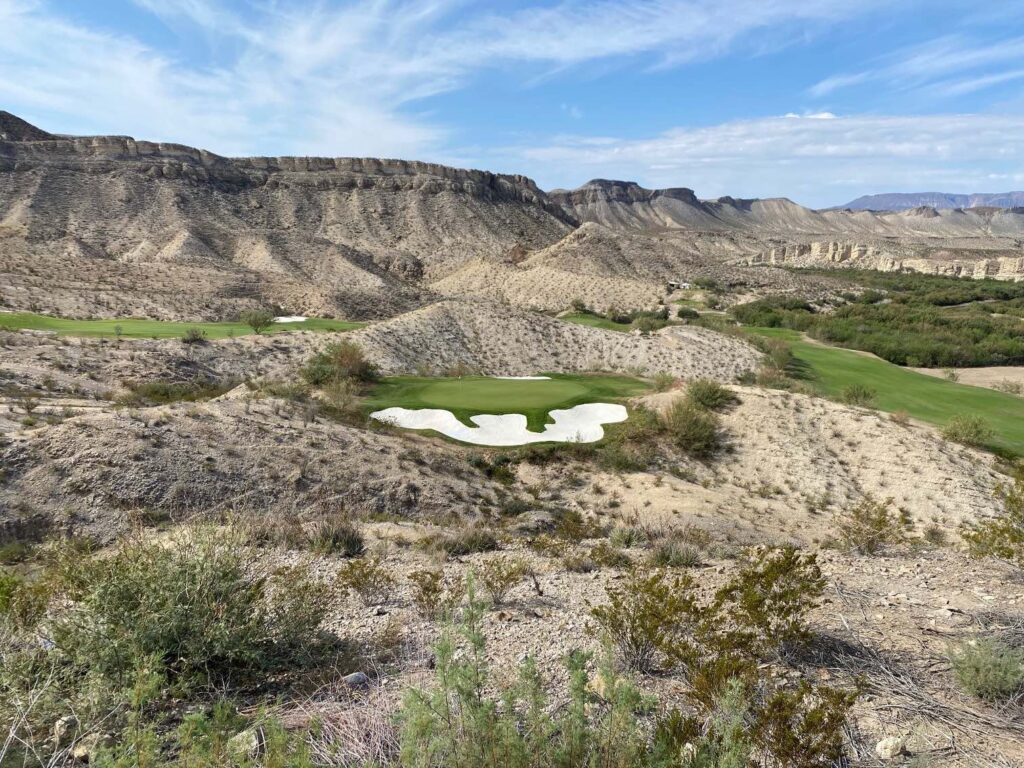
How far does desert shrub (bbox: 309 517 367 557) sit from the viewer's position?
27.5ft

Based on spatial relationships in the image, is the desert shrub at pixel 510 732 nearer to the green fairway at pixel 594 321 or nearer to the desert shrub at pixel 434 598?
the desert shrub at pixel 434 598

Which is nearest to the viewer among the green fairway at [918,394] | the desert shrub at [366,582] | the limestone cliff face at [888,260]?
the desert shrub at [366,582]

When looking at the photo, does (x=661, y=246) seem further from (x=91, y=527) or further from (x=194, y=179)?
(x=91, y=527)

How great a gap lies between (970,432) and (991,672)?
661 inches

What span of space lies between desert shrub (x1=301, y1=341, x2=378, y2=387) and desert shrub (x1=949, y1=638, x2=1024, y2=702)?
1729 cm

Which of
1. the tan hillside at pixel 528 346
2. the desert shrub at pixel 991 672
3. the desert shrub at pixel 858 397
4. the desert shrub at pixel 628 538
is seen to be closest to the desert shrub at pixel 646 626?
the desert shrub at pixel 991 672

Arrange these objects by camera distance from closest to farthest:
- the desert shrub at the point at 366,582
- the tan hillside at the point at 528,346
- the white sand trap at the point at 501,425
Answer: the desert shrub at the point at 366,582, the white sand trap at the point at 501,425, the tan hillside at the point at 528,346

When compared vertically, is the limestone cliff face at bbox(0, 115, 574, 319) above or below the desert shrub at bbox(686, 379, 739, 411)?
above

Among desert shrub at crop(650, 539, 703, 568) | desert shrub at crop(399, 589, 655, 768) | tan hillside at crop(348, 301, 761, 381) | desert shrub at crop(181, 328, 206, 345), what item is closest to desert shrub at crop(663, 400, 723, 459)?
desert shrub at crop(650, 539, 703, 568)

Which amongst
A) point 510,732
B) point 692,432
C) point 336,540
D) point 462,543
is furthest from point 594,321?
point 510,732

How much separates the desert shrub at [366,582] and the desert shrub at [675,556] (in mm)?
3620

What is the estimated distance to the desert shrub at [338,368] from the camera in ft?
63.6

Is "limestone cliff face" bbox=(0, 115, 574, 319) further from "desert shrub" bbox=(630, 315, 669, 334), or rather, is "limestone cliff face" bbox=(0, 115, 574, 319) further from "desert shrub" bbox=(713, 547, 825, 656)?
"desert shrub" bbox=(713, 547, 825, 656)

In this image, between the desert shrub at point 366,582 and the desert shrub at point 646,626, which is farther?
the desert shrub at point 366,582
